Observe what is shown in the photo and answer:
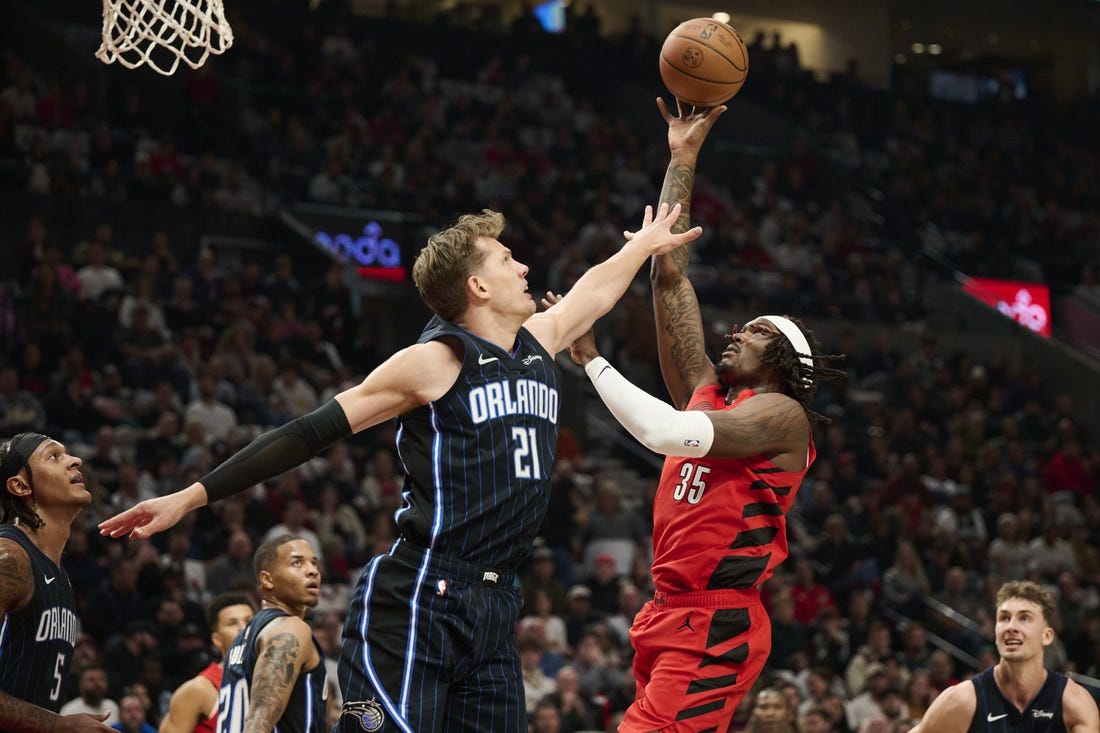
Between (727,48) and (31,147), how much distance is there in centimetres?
1032

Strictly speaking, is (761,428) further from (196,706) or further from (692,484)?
(196,706)

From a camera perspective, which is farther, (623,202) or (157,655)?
(623,202)

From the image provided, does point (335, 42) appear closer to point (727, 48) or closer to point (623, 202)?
point (623, 202)

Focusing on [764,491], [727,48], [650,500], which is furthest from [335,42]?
[764,491]

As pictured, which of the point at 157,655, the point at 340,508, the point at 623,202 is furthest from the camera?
the point at 623,202

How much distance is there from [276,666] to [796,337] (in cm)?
212

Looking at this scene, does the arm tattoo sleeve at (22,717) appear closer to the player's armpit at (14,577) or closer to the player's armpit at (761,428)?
the player's armpit at (14,577)

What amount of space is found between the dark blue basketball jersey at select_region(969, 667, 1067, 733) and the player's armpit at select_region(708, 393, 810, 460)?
1.99 meters

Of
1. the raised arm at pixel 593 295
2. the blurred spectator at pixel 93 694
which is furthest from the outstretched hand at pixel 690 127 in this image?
the blurred spectator at pixel 93 694

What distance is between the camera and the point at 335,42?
18406mm

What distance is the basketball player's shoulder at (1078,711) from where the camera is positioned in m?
5.82

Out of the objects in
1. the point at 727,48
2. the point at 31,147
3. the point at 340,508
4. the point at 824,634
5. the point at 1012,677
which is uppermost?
the point at 727,48

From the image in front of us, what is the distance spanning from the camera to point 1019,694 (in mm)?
5957

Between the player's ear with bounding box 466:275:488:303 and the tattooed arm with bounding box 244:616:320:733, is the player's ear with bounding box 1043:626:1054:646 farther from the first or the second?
the player's ear with bounding box 466:275:488:303
